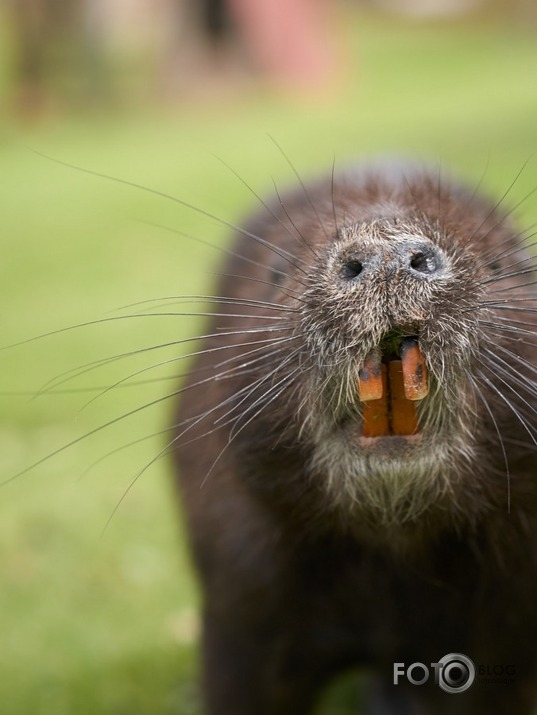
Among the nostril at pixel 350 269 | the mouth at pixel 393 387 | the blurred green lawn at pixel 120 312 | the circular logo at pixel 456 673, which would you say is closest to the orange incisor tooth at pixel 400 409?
the mouth at pixel 393 387

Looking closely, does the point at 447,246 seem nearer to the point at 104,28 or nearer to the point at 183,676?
the point at 183,676

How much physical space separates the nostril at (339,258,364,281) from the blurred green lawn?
161 centimetres

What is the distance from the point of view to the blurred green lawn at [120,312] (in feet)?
15.3

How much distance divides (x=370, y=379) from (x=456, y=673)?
49.6 inches

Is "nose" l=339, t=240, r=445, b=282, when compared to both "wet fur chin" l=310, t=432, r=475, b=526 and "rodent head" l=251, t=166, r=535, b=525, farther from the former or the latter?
"wet fur chin" l=310, t=432, r=475, b=526

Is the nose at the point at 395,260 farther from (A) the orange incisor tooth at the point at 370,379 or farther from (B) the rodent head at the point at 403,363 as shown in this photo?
(A) the orange incisor tooth at the point at 370,379

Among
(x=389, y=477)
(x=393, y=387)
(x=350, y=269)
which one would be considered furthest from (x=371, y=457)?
(x=350, y=269)

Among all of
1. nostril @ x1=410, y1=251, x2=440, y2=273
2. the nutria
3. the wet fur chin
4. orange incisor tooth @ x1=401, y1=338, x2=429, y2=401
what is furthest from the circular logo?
nostril @ x1=410, y1=251, x2=440, y2=273

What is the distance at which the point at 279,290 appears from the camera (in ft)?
10.6

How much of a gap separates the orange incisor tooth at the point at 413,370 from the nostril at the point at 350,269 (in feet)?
0.69

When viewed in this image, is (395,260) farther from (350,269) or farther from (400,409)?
(400,409)

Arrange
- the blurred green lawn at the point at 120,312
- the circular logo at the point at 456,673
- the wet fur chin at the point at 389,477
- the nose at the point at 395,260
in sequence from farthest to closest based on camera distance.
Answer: the blurred green lawn at the point at 120,312 → the circular logo at the point at 456,673 → the wet fur chin at the point at 389,477 → the nose at the point at 395,260

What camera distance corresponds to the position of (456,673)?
3502 mm

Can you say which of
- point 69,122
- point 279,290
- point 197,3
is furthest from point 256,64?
point 279,290
